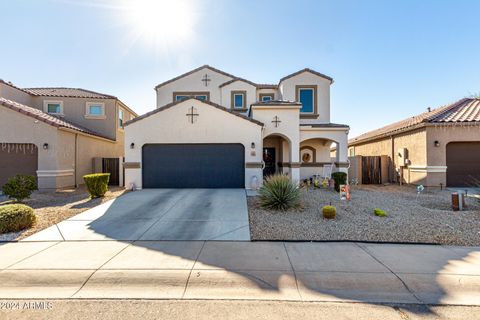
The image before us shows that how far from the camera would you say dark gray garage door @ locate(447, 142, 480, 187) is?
13.0 metres

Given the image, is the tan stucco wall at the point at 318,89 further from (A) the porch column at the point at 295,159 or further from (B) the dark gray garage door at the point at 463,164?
(B) the dark gray garage door at the point at 463,164

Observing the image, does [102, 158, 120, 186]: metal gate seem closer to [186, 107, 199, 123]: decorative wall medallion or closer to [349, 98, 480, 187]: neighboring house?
[186, 107, 199, 123]: decorative wall medallion

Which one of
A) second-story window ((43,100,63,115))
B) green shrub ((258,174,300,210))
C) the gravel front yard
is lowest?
the gravel front yard

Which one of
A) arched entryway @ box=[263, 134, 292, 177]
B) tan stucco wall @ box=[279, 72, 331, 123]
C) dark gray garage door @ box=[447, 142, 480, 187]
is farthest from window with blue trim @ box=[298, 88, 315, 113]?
dark gray garage door @ box=[447, 142, 480, 187]

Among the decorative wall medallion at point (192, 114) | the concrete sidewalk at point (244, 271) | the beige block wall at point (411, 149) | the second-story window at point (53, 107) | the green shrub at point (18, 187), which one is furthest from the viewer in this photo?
the second-story window at point (53, 107)

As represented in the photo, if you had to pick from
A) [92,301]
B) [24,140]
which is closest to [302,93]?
[92,301]

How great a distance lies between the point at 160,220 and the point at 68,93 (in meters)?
18.0

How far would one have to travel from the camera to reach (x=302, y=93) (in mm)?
16469

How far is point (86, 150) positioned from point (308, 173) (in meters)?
15.3

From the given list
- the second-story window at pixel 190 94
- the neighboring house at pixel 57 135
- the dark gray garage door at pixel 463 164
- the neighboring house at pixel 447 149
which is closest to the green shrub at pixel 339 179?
the neighboring house at pixel 447 149

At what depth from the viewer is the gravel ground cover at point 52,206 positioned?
6.04 metres

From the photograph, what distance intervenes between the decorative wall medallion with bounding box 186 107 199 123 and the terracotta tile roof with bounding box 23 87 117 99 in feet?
31.8

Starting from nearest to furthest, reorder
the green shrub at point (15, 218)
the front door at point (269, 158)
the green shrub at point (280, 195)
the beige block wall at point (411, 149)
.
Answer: the green shrub at point (15, 218)
the green shrub at point (280, 195)
the beige block wall at point (411, 149)
the front door at point (269, 158)

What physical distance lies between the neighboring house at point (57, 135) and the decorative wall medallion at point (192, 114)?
22.0ft
